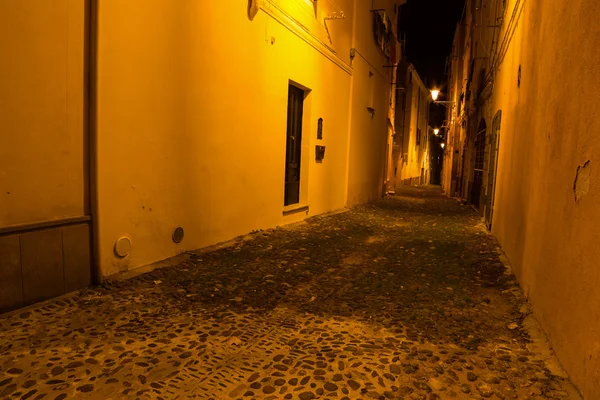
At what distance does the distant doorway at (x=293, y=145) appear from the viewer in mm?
8125

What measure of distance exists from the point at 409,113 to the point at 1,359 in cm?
2523

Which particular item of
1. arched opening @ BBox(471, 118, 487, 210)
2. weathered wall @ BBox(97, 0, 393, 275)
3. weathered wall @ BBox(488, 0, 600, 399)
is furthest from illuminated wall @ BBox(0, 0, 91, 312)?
arched opening @ BBox(471, 118, 487, 210)

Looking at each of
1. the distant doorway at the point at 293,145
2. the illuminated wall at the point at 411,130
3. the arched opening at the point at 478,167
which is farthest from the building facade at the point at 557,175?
the illuminated wall at the point at 411,130

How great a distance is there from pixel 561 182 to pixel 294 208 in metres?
5.60

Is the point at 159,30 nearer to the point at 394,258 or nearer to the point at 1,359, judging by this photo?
the point at 1,359

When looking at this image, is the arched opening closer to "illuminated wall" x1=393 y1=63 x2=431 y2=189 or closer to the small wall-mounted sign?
the small wall-mounted sign

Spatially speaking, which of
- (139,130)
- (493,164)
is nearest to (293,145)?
(493,164)

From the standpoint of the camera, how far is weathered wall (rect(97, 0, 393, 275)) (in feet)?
12.6

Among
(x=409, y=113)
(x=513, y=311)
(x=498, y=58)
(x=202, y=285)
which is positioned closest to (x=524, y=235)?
(x=513, y=311)

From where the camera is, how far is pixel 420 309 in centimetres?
357

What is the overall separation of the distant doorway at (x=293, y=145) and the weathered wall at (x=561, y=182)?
4204 millimetres

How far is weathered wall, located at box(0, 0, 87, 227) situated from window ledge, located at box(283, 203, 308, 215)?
4.47 metres

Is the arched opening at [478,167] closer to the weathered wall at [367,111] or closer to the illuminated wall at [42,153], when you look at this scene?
the weathered wall at [367,111]

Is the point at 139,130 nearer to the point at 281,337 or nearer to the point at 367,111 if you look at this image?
the point at 281,337
